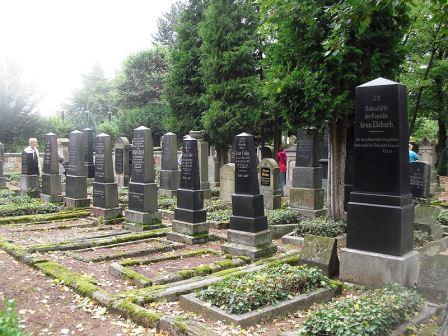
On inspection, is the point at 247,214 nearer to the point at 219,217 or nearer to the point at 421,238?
the point at 219,217

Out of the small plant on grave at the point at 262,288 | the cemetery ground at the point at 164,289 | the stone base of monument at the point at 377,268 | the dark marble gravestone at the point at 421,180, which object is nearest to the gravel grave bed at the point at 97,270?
the cemetery ground at the point at 164,289

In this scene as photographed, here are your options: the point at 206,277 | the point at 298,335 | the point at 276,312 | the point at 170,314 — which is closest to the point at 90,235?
the point at 206,277

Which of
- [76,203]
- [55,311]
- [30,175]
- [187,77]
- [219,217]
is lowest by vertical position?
[55,311]

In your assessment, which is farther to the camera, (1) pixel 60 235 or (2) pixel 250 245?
(1) pixel 60 235

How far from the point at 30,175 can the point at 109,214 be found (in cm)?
577

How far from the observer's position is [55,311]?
19.1 ft

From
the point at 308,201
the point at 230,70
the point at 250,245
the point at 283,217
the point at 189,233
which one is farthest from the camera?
the point at 230,70

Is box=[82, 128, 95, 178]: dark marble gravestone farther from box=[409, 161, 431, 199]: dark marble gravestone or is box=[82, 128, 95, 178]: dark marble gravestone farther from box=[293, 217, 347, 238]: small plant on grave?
box=[409, 161, 431, 199]: dark marble gravestone

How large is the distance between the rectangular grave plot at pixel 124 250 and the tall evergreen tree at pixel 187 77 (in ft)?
46.9

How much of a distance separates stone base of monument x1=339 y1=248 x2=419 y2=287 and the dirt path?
10.7 ft

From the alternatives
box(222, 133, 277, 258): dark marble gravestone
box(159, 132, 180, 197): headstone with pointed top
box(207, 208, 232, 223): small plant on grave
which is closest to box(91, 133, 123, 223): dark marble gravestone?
box(207, 208, 232, 223): small plant on grave

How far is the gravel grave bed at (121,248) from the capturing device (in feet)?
29.3

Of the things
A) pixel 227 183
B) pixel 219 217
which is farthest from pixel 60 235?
pixel 227 183

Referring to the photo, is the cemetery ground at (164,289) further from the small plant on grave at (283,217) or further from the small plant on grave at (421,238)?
the small plant on grave at (283,217)
